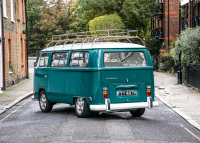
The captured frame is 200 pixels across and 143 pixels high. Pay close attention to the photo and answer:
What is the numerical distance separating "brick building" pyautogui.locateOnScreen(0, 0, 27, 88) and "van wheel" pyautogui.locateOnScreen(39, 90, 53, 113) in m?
9.49

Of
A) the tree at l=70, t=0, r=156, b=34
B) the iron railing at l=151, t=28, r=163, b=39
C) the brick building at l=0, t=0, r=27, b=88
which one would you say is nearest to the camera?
the brick building at l=0, t=0, r=27, b=88

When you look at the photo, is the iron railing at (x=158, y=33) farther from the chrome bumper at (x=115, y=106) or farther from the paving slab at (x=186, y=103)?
the chrome bumper at (x=115, y=106)

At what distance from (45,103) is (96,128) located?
13.4 ft

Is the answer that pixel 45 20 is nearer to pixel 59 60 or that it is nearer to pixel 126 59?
pixel 59 60

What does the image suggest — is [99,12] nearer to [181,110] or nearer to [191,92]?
[191,92]

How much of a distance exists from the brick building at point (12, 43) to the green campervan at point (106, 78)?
1144cm

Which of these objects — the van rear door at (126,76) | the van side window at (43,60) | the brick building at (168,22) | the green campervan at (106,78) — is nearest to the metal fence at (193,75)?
the green campervan at (106,78)

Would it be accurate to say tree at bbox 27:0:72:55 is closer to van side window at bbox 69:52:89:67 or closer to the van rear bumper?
van side window at bbox 69:52:89:67

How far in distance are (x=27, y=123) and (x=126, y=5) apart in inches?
1618

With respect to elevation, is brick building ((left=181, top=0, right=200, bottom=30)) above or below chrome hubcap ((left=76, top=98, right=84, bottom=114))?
above

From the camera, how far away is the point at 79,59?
1181 cm

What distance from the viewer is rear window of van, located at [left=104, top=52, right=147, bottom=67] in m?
11.5

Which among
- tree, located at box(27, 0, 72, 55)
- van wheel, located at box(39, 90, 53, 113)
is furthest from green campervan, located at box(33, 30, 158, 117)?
tree, located at box(27, 0, 72, 55)

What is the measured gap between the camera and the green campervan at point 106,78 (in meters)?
11.0
